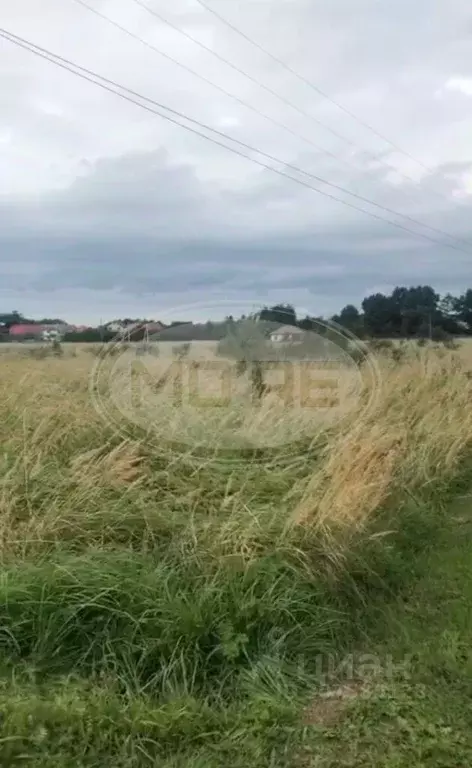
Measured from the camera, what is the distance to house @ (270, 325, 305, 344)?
9.86 metres

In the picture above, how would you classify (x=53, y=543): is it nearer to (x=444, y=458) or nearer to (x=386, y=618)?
(x=386, y=618)

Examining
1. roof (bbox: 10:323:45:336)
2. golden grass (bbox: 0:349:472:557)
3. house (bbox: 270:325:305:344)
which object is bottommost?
golden grass (bbox: 0:349:472:557)

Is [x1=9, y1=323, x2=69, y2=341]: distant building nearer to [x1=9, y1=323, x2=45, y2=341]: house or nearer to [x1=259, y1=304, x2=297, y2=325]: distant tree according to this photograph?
[x1=9, y1=323, x2=45, y2=341]: house

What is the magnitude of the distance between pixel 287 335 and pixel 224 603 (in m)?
7.04

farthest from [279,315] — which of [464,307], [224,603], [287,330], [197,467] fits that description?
[464,307]

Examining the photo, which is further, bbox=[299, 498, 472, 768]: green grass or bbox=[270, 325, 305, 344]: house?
bbox=[270, 325, 305, 344]: house

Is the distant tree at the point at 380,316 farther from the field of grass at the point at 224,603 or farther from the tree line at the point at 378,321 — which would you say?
the field of grass at the point at 224,603

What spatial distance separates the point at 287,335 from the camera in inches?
394

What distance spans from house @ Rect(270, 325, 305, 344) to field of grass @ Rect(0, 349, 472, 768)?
13.6ft

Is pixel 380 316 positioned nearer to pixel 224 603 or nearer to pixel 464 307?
pixel 464 307

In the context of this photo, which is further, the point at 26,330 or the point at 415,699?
the point at 26,330

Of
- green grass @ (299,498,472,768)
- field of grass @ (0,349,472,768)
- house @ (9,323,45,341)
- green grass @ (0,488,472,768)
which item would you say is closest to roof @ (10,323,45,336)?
house @ (9,323,45,341)

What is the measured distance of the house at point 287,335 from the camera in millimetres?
9859

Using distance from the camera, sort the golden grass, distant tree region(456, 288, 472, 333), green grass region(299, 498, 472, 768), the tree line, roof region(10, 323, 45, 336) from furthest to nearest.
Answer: distant tree region(456, 288, 472, 333), roof region(10, 323, 45, 336), the tree line, the golden grass, green grass region(299, 498, 472, 768)
